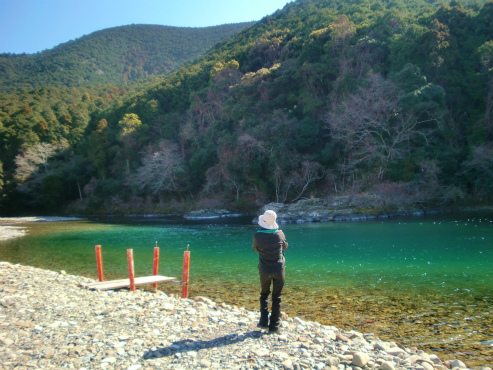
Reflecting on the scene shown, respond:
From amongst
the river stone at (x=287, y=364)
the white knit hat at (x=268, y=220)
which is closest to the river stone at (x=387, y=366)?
the river stone at (x=287, y=364)

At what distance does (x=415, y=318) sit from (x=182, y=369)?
208 inches

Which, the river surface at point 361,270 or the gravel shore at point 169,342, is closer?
the gravel shore at point 169,342

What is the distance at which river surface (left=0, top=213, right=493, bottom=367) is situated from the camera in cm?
744

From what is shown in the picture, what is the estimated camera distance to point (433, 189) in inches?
1273

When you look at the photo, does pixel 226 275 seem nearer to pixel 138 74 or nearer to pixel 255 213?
pixel 255 213

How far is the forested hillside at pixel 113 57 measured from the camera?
104 metres

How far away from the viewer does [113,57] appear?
125562 mm

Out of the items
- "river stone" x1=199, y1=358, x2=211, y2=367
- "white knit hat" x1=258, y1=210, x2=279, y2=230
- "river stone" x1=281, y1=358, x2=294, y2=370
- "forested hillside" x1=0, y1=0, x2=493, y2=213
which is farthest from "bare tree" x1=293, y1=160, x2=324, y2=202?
"river stone" x1=199, y1=358, x2=211, y2=367

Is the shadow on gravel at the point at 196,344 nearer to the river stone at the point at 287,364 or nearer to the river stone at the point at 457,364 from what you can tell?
the river stone at the point at 287,364

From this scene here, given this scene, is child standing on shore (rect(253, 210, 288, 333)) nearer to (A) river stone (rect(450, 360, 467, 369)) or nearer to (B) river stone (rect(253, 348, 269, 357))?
(B) river stone (rect(253, 348, 269, 357))

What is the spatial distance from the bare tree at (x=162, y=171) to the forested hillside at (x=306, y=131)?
18cm

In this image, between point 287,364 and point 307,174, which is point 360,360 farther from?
point 307,174

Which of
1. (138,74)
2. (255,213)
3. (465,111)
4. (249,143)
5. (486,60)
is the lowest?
(255,213)

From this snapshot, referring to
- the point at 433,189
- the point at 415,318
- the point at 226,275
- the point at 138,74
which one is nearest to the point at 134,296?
the point at 226,275
